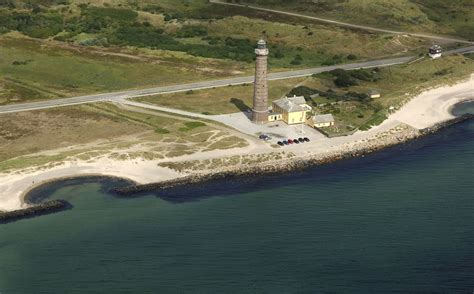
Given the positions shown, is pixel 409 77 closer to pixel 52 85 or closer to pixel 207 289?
pixel 52 85

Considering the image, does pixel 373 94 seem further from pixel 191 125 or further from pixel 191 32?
pixel 191 32

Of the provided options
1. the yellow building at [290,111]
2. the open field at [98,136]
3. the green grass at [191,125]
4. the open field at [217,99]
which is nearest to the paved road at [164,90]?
the open field at [217,99]

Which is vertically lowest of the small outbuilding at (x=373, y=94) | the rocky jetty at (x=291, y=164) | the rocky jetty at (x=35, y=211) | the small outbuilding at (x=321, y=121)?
the rocky jetty at (x=35, y=211)

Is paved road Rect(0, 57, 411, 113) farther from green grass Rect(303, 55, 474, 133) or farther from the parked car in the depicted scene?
the parked car

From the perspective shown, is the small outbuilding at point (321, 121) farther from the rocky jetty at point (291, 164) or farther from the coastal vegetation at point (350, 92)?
the rocky jetty at point (291, 164)

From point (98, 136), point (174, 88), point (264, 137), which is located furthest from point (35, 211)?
point (174, 88)

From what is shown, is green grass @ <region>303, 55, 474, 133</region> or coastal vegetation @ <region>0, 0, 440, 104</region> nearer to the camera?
green grass @ <region>303, 55, 474, 133</region>

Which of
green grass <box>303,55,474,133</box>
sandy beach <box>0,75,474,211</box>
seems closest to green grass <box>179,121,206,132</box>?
sandy beach <box>0,75,474,211</box>
